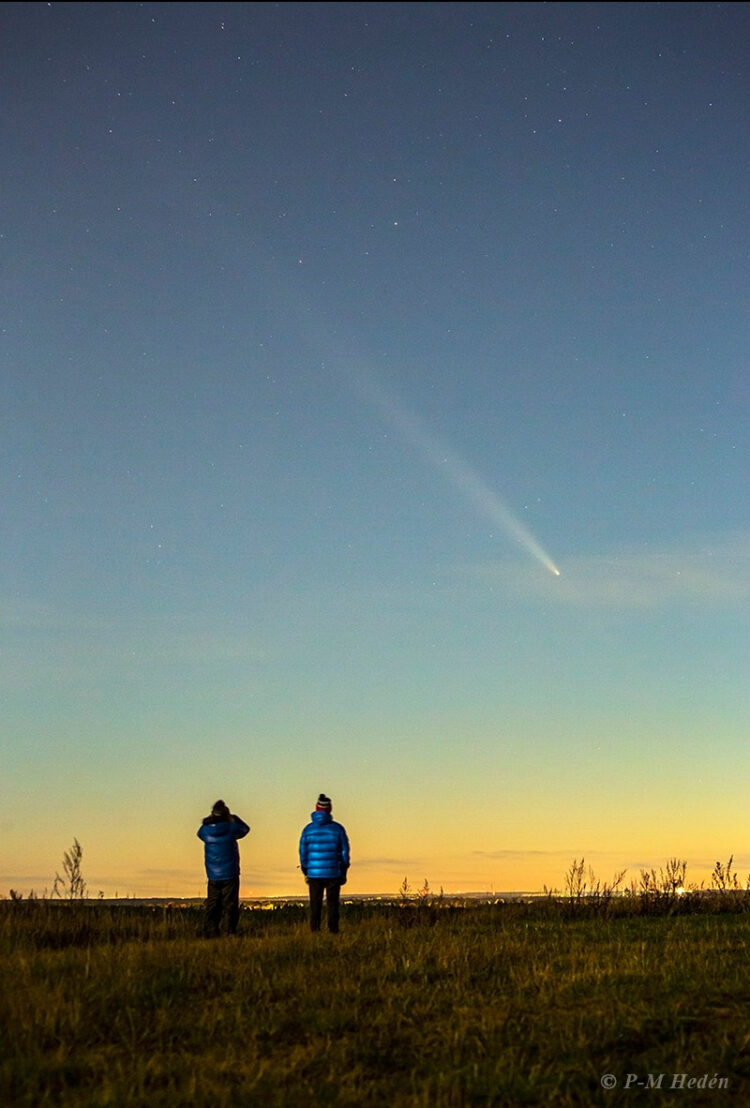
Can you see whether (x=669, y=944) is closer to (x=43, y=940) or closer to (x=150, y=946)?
(x=150, y=946)

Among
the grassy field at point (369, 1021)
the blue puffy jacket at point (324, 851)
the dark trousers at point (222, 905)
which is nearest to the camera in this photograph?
the grassy field at point (369, 1021)

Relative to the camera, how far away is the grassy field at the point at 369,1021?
746 cm

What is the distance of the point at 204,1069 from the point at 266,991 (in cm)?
267

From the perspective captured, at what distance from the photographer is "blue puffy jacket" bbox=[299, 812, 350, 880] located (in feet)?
56.0

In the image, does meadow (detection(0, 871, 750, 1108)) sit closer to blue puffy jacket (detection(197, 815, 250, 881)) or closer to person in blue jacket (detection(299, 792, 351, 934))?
person in blue jacket (detection(299, 792, 351, 934))

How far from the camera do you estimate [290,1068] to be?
788 cm

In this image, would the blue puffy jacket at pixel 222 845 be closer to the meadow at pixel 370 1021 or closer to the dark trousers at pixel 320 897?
the dark trousers at pixel 320 897

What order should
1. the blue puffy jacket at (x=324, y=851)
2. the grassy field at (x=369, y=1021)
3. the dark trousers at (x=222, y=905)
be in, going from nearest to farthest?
the grassy field at (x=369, y=1021) < the dark trousers at (x=222, y=905) < the blue puffy jacket at (x=324, y=851)

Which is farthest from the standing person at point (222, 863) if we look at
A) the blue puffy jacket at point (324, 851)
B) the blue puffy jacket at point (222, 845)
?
the blue puffy jacket at point (324, 851)

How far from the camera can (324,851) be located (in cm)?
1711

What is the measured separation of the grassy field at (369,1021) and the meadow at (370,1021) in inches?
0.9

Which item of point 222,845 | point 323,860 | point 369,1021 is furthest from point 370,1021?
point 222,845

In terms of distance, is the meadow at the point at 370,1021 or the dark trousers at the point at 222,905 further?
the dark trousers at the point at 222,905

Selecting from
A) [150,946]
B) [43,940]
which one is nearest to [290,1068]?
[150,946]
